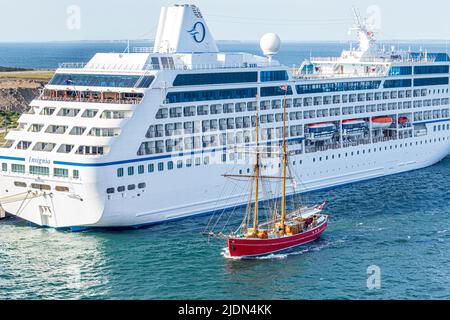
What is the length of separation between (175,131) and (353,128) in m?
18.3

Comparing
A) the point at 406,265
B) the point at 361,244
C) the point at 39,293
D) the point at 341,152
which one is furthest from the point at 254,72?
the point at 39,293

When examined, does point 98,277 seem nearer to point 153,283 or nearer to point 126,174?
point 153,283

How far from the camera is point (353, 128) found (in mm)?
64500

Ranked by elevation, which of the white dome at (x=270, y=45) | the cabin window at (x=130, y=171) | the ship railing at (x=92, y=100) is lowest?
the cabin window at (x=130, y=171)

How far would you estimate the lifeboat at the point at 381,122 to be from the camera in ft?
219

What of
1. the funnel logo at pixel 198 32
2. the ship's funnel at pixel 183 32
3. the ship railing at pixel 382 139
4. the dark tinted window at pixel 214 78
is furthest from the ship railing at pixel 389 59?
the funnel logo at pixel 198 32

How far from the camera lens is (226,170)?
5484 centimetres

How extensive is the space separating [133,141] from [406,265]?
17609 millimetres

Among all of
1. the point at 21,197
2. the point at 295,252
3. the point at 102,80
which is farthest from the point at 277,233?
the point at 21,197

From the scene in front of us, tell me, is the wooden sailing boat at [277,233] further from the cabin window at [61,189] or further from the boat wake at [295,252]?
the cabin window at [61,189]

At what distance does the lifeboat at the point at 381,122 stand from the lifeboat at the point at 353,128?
1582mm

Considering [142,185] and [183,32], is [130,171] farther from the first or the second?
[183,32]

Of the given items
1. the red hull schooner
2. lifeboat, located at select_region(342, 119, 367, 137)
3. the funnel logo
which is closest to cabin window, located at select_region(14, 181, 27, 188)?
the red hull schooner

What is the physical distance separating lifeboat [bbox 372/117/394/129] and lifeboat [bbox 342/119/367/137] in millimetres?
1582
